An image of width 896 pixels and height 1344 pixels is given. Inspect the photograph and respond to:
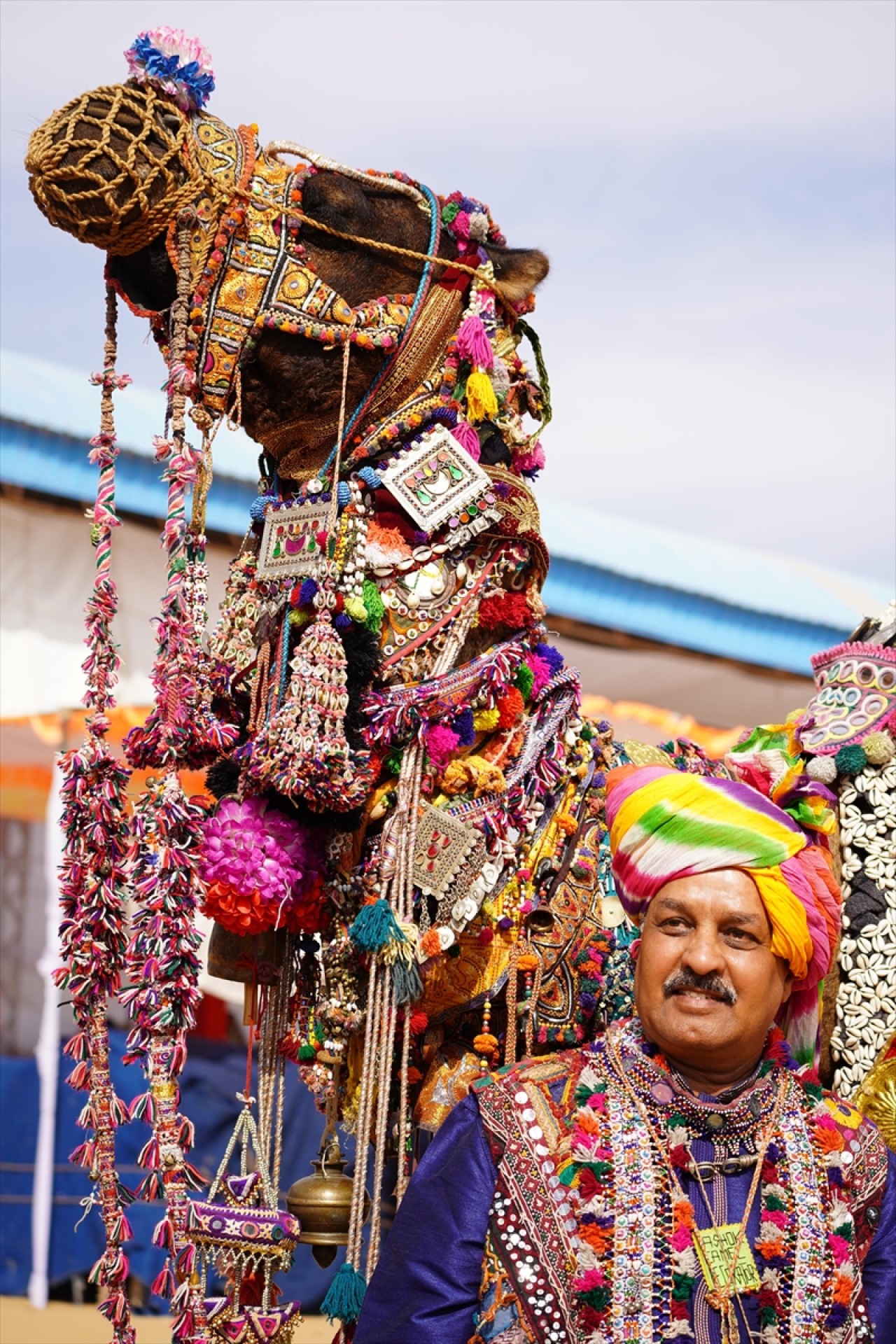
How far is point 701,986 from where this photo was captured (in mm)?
2445

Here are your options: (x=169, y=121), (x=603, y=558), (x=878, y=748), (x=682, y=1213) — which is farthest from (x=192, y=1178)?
(x=603, y=558)

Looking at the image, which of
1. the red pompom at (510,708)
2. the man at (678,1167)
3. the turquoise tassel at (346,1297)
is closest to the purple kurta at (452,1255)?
the man at (678,1167)

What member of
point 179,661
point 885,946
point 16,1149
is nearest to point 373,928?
point 179,661

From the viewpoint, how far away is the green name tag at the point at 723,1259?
7.70 ft

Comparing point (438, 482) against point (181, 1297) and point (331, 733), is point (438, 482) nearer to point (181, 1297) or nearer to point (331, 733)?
point (331, 733)

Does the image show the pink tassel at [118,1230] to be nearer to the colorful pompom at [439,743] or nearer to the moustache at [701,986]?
the colorful pompom at [439,743]

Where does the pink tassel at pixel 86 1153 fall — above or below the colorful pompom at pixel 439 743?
below

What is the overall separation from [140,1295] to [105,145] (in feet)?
19.8

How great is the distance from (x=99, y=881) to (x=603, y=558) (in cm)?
571

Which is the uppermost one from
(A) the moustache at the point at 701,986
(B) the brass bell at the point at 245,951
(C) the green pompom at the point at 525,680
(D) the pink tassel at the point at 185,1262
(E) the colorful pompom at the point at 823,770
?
(C) the green pompom at the point at 525,680

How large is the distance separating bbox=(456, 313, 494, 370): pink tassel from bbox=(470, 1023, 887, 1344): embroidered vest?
1.43m

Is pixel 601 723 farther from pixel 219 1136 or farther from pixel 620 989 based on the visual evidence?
pixel 219 1136

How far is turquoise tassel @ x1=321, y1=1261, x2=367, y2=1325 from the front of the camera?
9.66ft

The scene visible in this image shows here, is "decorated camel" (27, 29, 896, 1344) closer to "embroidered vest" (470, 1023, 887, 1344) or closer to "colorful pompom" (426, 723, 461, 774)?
"colorful pompom" (426, 723, 461, 774)
